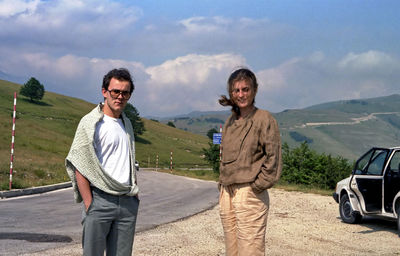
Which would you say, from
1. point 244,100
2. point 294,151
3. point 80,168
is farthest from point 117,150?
point 294,151

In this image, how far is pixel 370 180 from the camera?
10.9 m

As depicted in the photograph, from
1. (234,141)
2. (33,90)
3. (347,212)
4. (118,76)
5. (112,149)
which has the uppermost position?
(33,90)

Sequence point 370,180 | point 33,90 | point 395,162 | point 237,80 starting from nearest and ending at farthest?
1. point 237,80
2. point 395,162
3. point 370,180
4. point 33,90

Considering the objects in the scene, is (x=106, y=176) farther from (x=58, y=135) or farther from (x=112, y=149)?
(x=58, y=135)

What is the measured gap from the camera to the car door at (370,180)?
10734 mm

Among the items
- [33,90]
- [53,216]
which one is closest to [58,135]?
[33,90]

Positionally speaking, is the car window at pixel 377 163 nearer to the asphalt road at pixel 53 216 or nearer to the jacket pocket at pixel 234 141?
the asphalt road at pixel 53 216

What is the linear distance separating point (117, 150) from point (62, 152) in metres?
62.5

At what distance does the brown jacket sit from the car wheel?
807 cm

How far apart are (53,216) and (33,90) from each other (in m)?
105

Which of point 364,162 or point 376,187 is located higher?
point 364,162

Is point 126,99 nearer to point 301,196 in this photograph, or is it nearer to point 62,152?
point 301,196

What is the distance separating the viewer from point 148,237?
8.88m

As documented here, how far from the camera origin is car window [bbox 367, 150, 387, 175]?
10.8 m
